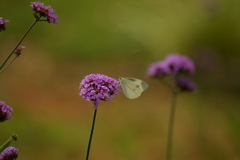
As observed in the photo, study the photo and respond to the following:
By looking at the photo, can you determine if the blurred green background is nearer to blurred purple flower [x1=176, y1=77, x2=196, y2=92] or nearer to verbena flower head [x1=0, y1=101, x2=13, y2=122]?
blurred purple flower [x1=176, y1=77, x2=196, y2=92]

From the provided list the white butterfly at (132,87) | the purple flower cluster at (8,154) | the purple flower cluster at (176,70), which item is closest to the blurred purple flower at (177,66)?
the purple flower cluster at (176,70)

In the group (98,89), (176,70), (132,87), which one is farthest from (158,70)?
(98,89)

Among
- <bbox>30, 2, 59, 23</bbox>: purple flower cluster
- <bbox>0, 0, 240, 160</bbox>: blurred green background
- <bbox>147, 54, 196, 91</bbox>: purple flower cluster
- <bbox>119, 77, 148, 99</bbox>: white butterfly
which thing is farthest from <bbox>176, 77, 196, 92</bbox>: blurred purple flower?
<bbox>0, 0, 240, 160</bbox>: blurred green background

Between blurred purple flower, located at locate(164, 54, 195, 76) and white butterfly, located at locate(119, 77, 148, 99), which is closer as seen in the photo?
white butterfly, located at locate(119, 77, 148, 99)

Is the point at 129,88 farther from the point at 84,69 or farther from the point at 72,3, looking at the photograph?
the point at 72,3

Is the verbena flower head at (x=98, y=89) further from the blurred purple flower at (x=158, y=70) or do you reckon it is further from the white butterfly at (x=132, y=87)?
the blurred purple flower at (x=158, y=70)

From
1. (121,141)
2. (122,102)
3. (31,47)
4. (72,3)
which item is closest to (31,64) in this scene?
(31,47)

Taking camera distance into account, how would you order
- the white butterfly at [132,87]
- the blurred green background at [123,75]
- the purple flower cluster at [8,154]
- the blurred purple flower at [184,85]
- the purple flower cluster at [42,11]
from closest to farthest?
the purple flower cluster at [8,154], the purple flower cluster at [42,11], the white butterfly at [132,87], the blurred purple flower at [184,85], the blurred green background at [123,75]

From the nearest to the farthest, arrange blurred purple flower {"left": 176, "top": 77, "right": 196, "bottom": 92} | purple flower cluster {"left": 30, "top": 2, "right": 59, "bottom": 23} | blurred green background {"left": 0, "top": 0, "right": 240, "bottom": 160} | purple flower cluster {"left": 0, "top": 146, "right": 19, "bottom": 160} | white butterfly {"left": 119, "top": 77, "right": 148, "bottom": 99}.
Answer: purple flower cluster {"left": 0, "top": 146, "right": 19, "bottom": 160} → purple flower cluster {"left": 30, "top": 2, "right": 59, "bottom": 23} → white butterfly {"left": 119, "top": 77, "right": 148, "bottom": 99} → blurred purple flower {"left": 176, "top": 77, "right": 196, "bottom": 92} → blurred green background {"left": 0, "top": 0, "right": 240, "bottom": 160}
